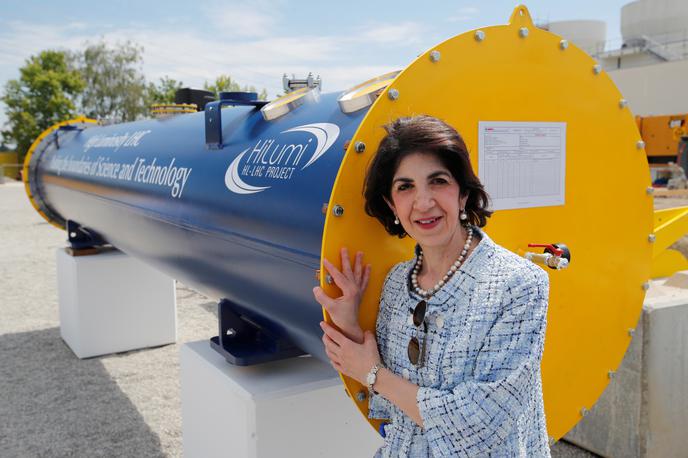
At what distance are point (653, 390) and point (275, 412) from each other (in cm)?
192

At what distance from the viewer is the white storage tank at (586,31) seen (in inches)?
1390

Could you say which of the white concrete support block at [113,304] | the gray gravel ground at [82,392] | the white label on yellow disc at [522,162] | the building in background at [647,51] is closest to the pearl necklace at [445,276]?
the white label on yellow disc at [522,162]

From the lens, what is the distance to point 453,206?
137 cm

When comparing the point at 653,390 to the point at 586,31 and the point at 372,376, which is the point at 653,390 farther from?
the point at 586,31

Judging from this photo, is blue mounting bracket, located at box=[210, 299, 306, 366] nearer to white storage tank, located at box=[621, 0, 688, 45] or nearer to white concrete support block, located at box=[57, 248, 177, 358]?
white concrete support block, located at box=[57, 248, 177, 358]

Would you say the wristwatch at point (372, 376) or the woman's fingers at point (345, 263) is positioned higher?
the woman's fingers at point (345, 263)

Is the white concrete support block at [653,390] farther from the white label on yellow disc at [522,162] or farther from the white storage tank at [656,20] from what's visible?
the white storage tank at [656,20]

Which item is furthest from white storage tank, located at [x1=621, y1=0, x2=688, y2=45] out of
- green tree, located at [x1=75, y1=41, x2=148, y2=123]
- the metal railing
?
green tree, located at [x1=75, y1=41, x2=148, y2=123]

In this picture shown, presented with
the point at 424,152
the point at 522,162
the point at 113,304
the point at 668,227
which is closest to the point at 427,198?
the point at 424,152

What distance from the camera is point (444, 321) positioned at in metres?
1.34

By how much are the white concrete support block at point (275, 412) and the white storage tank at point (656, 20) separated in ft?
122

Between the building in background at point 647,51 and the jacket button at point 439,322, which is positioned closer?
the jacket button at point 439,322

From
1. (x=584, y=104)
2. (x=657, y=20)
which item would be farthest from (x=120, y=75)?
(x=584, y=104)

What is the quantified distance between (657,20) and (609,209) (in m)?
37.0
